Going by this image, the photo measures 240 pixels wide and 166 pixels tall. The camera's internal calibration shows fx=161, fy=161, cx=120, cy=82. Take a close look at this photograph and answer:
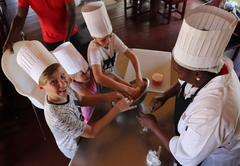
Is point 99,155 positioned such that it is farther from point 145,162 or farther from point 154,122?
point 154,122

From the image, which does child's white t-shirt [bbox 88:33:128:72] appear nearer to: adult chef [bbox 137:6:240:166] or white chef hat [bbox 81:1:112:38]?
white chef hat [bbox 81:1:112:38]

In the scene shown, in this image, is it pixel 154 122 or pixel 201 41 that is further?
pixel 154 122

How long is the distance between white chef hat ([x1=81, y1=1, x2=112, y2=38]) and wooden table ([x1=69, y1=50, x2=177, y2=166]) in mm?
596

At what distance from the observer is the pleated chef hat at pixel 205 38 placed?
595 mm

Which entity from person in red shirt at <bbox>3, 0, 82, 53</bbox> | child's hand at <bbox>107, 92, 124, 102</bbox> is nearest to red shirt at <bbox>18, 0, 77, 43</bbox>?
person in red shirt at <bbox>3, 0, 82, 53</bbox>

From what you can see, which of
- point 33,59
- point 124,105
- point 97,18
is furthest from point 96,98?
point 97,18

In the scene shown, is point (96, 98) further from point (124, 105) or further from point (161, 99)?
point (161, 99)

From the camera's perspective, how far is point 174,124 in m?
1.00

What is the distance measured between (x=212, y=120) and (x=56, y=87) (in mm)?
747

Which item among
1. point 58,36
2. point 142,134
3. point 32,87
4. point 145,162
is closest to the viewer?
point 145,162

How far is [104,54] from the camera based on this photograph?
4.19 ft

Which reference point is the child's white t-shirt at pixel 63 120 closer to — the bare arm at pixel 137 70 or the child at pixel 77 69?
the child at pixel 77 69

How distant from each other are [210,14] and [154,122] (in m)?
0.58

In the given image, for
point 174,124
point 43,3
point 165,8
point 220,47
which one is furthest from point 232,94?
point 165,8
